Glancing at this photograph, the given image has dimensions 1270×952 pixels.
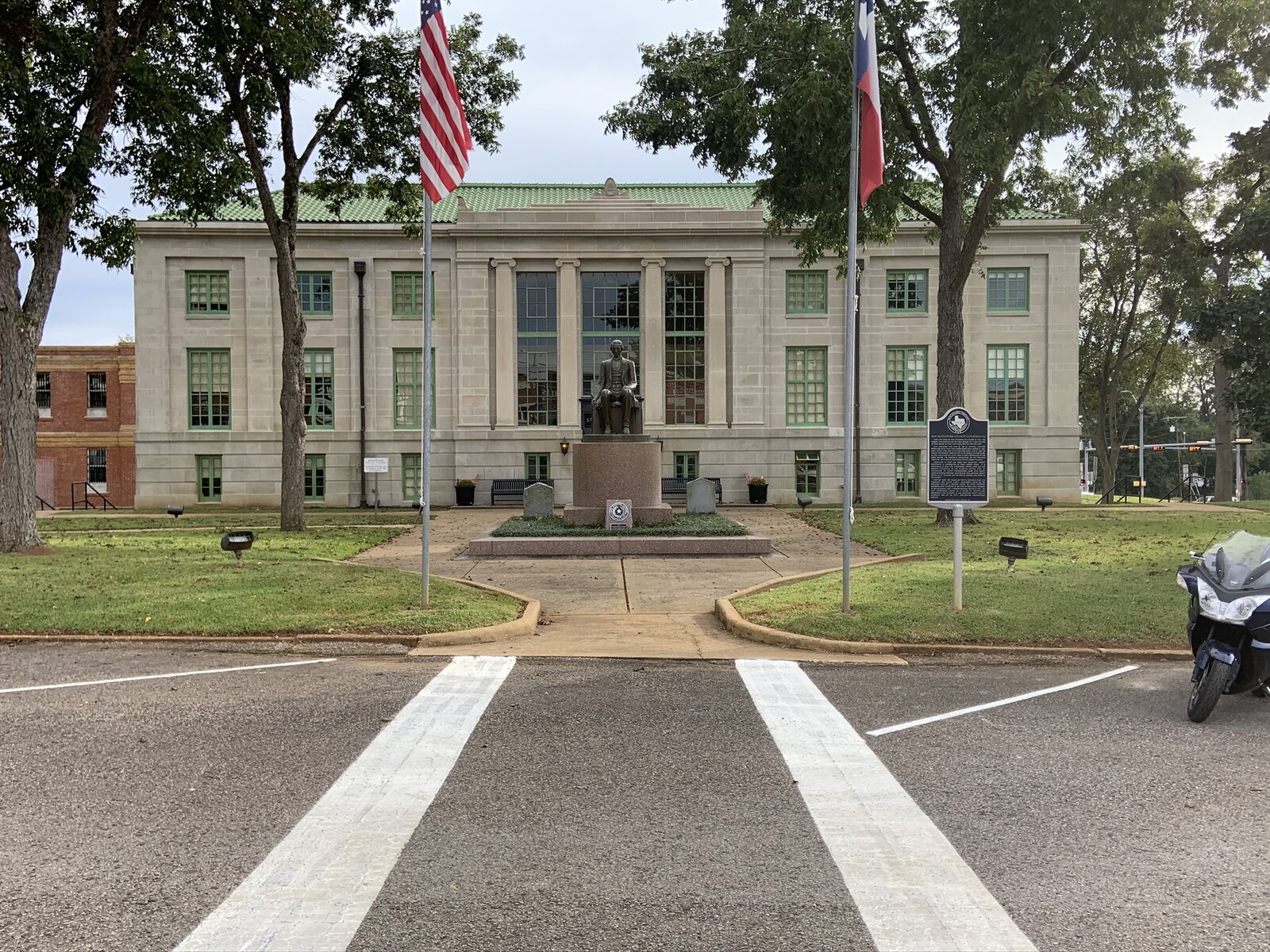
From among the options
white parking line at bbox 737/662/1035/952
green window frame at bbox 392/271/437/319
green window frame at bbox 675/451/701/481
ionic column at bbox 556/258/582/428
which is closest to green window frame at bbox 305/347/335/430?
green window frame at bbox 392/271/437/319

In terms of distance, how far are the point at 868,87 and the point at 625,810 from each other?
8720 millimetres

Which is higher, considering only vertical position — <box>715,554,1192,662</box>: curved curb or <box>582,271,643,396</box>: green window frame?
<box>582,271,643,396</box>: green window frame

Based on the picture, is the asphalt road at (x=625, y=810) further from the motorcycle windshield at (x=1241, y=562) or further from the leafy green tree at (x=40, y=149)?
the leafy green tree at (x=40, y=149)

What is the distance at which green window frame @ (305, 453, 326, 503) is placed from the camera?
120 feet

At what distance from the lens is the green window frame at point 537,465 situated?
36094 mm

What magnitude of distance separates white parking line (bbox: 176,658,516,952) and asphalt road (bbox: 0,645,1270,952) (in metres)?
0.07

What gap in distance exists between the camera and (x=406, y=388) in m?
36.6

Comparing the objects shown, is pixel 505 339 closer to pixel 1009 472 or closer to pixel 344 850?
pixel 1009 472

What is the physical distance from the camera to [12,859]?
13.7ft

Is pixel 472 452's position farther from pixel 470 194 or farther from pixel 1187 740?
pixel 1187 740

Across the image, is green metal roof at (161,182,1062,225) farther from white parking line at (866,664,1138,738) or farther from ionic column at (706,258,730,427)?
white parking line at (866,664,1138,738)

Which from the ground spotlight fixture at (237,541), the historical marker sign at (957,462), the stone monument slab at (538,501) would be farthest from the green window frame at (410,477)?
the historical marker sign at (957,462)

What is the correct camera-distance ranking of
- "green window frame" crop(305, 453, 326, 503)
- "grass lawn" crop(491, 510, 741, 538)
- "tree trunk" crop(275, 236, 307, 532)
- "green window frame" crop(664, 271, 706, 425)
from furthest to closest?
"green window frame" crop(305, 453, 326, 503), "green window frame" crop(664, 271, 706, 425), "tree trunk" crop(275, 236, 307, 532), "grass lawn" crop(491, 510, 741, 538)

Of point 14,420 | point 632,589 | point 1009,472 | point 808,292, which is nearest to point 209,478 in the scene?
point 14,420
